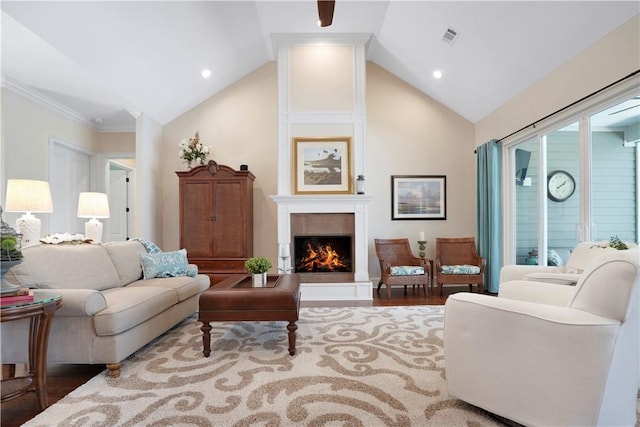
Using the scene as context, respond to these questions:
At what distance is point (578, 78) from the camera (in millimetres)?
3326

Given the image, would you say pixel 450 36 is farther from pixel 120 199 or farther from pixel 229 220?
pixel 120 199

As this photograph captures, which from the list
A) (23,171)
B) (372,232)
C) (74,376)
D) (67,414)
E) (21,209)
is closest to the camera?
(67,414)

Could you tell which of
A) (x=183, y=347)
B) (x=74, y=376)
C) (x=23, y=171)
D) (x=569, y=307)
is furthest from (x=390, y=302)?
(x=23, y=171)

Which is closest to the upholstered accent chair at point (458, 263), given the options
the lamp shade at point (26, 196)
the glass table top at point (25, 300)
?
the glass table top at point (25, 300)

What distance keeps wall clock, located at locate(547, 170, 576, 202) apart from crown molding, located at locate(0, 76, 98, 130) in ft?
21.3

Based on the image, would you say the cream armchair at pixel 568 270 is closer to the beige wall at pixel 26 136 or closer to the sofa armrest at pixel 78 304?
the sofa armrest at pixel 78 304

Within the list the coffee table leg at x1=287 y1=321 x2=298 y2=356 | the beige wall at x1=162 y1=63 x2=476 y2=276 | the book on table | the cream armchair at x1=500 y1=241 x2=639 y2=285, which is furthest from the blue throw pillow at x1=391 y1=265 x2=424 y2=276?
the book on table

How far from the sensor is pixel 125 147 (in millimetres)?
5762

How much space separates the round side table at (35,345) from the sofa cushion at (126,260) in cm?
135

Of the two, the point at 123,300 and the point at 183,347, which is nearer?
the point at 123,300

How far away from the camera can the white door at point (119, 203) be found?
6551 millimetres

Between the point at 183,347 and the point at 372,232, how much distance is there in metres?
3.60

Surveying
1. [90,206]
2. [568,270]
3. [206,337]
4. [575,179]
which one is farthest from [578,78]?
[90,206]

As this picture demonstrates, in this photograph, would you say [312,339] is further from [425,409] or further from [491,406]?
[491,406]
